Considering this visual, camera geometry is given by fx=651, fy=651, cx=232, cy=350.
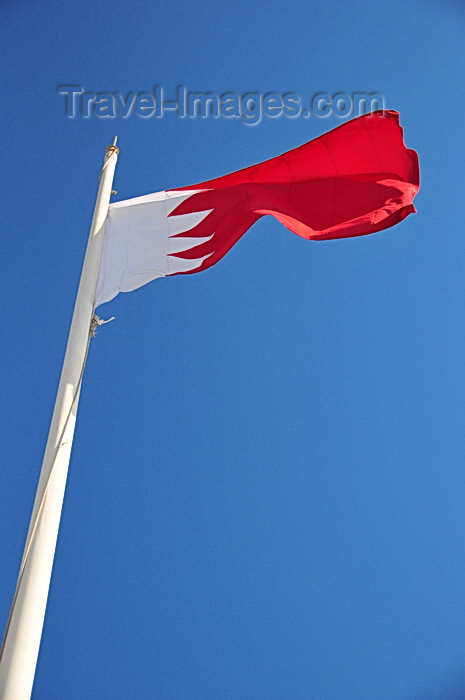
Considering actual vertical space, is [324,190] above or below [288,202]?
above

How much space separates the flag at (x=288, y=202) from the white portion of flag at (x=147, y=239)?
1cm

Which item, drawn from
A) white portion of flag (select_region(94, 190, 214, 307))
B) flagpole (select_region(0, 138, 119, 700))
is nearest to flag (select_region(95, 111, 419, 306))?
white portion of flag (select_region(94, 190, 214, 307))

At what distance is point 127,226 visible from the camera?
7164mm

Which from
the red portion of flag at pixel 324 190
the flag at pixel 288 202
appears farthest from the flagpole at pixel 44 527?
the red portion of flag at pixel 324 190

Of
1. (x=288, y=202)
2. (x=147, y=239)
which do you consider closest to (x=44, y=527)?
(x=147, y=239)

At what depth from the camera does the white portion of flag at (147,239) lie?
7.00m

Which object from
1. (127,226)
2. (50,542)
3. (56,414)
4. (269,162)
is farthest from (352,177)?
(50,542)

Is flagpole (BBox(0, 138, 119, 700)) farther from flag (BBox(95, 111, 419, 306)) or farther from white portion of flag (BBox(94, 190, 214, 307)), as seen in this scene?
flag (BBox(95, 111, 419, 306))

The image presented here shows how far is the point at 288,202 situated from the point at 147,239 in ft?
5.41

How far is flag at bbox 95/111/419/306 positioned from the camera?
23.5ft

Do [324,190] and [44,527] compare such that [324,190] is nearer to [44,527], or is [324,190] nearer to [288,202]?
[288,202]

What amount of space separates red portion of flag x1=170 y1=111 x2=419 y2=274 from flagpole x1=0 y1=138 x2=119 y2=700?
5.03ft

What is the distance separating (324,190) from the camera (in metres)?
7.38

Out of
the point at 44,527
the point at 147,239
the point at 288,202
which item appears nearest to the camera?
the point at 44,527
